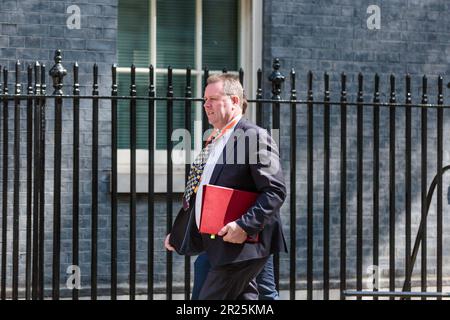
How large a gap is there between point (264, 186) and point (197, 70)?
Answer: 420cm

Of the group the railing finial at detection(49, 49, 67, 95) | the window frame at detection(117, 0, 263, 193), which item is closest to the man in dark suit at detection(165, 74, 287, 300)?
the railing finial at detection(49, 49, 67, 95)

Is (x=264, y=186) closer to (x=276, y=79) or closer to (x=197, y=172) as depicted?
(x=197, y=172)

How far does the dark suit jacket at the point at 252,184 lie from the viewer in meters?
5.22

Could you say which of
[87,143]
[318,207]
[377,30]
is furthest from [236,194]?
[377,30]

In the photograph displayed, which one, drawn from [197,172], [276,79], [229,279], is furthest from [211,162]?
[276,79]

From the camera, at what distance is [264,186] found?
17.3 feet

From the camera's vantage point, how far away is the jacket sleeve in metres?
5.19

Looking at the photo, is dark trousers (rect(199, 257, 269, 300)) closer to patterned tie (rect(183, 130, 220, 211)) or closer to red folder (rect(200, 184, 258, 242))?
red folder (rect(200, 184, 258, 242))

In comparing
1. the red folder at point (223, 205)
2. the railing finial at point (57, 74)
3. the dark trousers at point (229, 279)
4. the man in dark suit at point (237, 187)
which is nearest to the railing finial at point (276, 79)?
the man in dark suit at point (237, 187)

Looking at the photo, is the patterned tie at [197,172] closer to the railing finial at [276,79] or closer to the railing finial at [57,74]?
the railing finial at [276,79]

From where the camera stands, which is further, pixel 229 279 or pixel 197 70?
pixel 197 70

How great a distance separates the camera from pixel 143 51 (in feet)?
30.5
